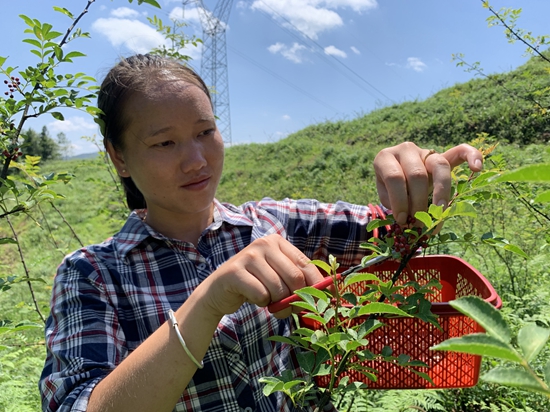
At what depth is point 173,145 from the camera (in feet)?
4.52

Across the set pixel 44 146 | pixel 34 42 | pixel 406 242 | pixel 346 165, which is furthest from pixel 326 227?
pixel 44 146

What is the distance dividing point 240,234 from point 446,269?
0.73 metres

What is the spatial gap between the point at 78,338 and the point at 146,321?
20 cm

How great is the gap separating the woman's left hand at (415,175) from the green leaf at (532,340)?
0.62 meters

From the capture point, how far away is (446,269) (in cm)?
131

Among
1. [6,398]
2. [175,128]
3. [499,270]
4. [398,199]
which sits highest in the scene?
[175,128]

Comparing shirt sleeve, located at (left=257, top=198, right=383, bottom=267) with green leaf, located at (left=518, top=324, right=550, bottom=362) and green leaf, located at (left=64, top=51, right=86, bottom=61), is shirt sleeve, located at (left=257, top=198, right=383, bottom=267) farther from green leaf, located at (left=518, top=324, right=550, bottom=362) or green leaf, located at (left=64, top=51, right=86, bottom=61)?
green leaf, located at (left=518, top=324, right=550, bottom=362)

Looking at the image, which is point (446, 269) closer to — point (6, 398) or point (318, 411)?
point (318, 411)

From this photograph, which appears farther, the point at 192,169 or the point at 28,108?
the point at 28,108

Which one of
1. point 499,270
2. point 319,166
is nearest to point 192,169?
point 499,270

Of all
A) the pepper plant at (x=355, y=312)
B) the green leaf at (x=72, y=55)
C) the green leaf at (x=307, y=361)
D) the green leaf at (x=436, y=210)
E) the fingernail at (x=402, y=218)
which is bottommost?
the green leaf at (x=307, y=361)

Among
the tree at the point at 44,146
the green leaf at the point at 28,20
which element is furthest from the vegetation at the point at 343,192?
the tree at the point at 44,146

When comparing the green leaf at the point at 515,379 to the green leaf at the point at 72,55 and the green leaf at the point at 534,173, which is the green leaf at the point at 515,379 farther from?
the green leaf at the point at 72,55

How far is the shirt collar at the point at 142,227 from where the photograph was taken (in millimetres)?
1430
